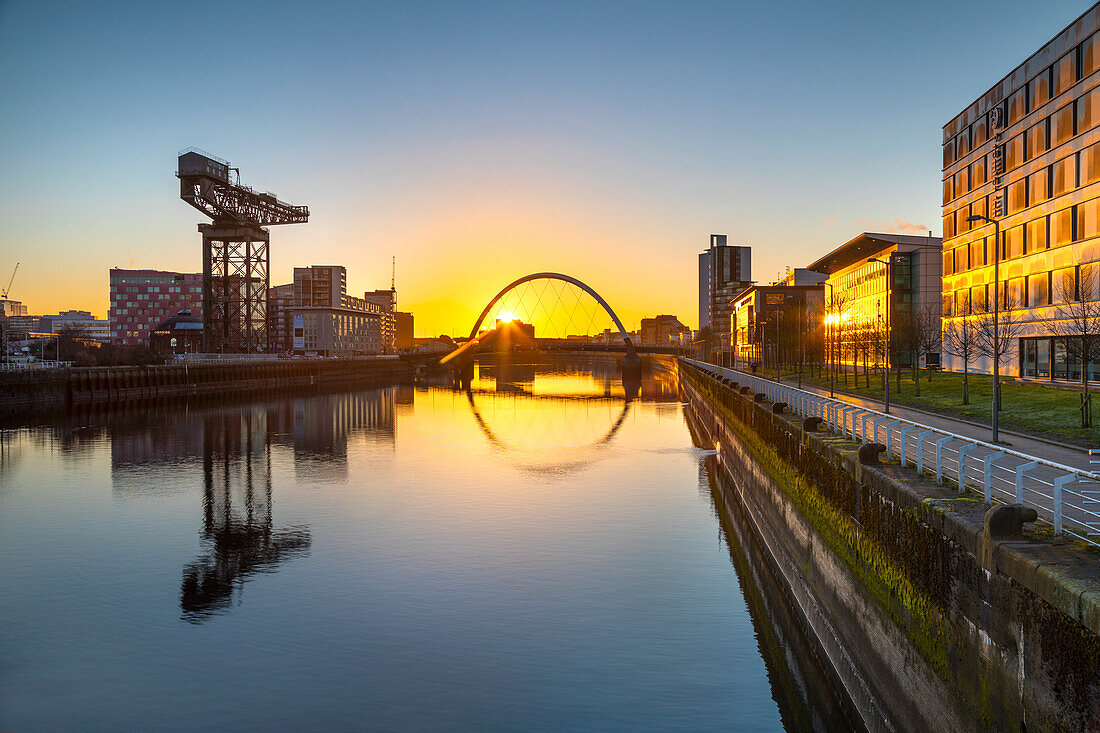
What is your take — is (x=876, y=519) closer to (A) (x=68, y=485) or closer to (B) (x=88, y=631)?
(B) (x=88, y=631)

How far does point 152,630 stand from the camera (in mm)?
19500

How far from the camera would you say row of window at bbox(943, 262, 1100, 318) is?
42219 mm

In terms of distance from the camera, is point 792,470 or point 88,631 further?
point 792,470

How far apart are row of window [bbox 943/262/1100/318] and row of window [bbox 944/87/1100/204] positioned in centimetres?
727

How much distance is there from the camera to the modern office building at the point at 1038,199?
4291 cm

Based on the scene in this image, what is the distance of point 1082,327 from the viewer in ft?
128

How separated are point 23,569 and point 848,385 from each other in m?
52.2

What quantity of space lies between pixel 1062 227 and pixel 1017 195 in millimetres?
6843

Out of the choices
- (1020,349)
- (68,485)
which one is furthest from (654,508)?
(1020,349)

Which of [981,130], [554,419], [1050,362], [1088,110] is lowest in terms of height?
[554,419]

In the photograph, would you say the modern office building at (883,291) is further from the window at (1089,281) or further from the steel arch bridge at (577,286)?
the steel arch bridge at (577,286)

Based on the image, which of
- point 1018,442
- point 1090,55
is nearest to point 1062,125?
point 1090,55

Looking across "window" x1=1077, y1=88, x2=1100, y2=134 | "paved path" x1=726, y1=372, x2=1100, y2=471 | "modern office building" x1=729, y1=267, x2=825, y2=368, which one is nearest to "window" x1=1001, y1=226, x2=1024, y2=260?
"window" x1=1077, y1=88, x2=1100, y2=134

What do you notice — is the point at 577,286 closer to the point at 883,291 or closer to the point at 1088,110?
the point at 883,291
